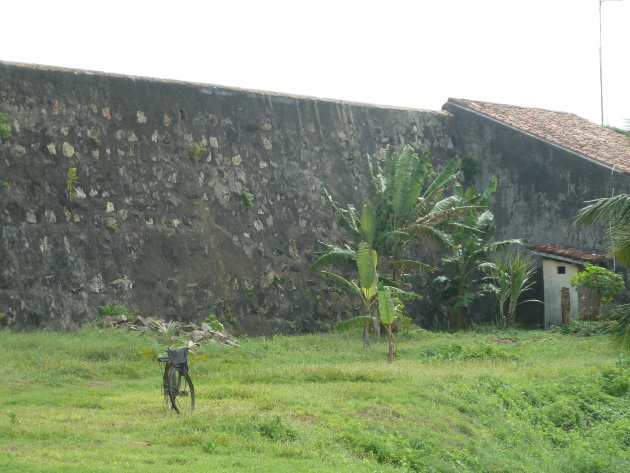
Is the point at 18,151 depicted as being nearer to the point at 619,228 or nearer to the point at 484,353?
the point at 484,353

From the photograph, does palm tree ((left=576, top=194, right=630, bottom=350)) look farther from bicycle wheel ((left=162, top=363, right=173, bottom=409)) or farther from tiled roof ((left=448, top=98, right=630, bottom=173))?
tiled roof ((left=448, top=98, right=630, bottom=173))

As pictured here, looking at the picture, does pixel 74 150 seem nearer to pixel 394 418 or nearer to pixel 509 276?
pixel 394 418

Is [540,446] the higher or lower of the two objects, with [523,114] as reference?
lower

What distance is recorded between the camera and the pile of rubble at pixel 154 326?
572 inches

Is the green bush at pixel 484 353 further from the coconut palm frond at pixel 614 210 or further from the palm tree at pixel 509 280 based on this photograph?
the palm tree at pixel 509 280

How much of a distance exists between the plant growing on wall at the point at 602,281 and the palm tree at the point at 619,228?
661cm

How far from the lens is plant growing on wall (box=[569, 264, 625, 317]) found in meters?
18.5

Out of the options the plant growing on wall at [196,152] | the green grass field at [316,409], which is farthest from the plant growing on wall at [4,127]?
the plant growing on wall at [196,152]

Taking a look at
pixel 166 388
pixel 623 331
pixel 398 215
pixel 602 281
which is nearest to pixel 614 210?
pixel 623 331

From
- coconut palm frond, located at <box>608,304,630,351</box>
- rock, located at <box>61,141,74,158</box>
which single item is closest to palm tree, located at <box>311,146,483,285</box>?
rock, located at <box>61,141,74,158</box>

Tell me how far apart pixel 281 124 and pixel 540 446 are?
9.41m

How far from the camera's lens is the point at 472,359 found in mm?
→ 14789

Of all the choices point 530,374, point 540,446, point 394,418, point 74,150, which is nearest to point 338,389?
point 394,418

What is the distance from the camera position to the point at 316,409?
9961 millimetres
